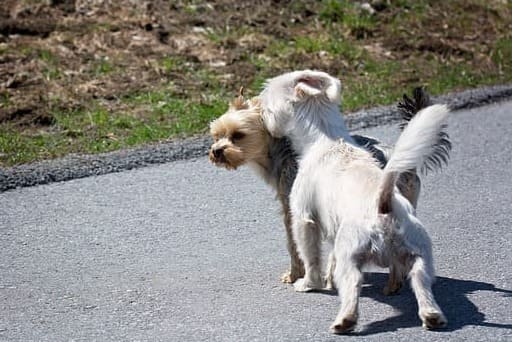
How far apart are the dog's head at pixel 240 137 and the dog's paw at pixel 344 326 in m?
1.52

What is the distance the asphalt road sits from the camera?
5.88 m

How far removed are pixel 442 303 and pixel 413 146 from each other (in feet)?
3.68

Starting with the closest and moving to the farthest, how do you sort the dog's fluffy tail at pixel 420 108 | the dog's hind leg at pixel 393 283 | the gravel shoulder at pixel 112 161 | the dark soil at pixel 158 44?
the dog's hind leg at pixel 393 283 < the dog's fluffy tail at pixel 420 108 < the gravel shoulder at pixel 112 161 < the dark soil at pixel 158 44

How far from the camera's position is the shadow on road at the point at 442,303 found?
5.82 metres

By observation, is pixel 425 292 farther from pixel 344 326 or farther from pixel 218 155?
pixel 218 155

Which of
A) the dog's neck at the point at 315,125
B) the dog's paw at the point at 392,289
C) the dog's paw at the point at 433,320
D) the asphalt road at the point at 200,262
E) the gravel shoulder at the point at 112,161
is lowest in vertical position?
the gravel shoulder at the point at 112,161

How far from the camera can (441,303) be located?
6.19 metres

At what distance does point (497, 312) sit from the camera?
19.7 feet

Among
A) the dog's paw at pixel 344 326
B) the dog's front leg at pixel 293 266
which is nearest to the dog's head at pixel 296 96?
the dog's front leg at pixel 293 266

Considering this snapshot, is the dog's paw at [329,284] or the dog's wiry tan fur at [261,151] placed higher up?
the dog's wiry tan fur at [261,151]

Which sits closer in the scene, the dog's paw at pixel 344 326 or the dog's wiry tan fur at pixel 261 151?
the dog's paw at pixel 344 326

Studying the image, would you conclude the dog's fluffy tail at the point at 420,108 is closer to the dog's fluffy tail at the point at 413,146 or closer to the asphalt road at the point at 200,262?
the asphalt road at the point at 200,262

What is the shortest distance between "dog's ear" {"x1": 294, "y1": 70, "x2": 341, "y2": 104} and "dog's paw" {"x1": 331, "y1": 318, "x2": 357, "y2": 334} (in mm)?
1516

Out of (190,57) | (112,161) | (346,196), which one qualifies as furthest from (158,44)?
(346,196)
